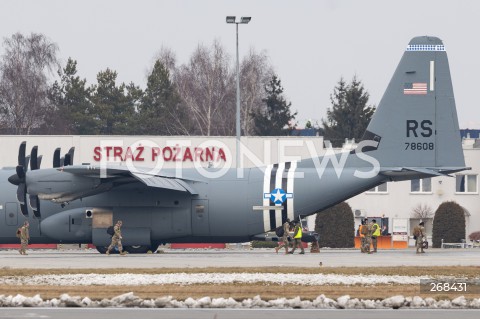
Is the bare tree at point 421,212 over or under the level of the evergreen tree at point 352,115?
under

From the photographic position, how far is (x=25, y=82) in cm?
10306

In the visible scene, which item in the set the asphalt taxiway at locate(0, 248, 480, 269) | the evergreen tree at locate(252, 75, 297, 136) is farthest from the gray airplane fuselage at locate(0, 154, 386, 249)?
the evergreen tree at locate(252, 75, 297, 136)

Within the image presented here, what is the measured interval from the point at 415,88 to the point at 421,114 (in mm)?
1055

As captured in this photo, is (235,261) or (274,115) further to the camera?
(274,115)

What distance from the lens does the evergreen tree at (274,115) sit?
97.0 meters

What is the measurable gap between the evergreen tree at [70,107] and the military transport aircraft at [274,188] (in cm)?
6378

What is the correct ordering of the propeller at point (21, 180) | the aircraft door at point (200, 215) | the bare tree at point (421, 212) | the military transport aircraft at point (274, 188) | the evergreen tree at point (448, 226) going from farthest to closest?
1. the bare tree at point (421, 212)
2. the evergreen tree at point (448, 226)
3. the aircraft door at point (200, 215)
4. the military transport aircraft at point (274, 188)
5. the propeller at point (21, 180)

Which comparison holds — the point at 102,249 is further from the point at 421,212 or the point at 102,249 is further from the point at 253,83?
the point at 253,83

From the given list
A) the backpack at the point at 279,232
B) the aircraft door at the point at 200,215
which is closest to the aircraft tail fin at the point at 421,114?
the backpack at the point at 279,232

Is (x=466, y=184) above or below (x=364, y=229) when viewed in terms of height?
above

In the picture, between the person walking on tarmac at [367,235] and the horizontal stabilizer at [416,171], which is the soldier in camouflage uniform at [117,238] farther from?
the horizontal stabilizer at [416,171]

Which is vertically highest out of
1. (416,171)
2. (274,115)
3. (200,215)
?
(274,115)

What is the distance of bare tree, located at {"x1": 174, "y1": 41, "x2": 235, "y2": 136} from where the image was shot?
10375cm

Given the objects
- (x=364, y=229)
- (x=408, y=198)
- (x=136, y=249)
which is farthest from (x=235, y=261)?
(x=408, y=198)
